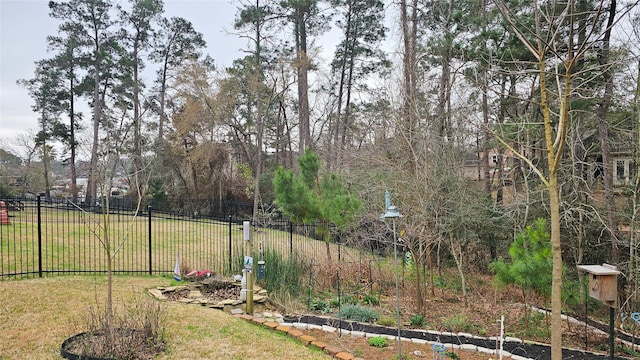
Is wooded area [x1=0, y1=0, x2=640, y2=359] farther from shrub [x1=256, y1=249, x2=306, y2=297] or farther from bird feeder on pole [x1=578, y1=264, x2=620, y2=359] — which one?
bird feeder on pole [x1=578, y1=264, x2=620, y2=359]

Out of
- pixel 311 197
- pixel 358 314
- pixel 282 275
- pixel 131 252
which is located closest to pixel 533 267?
pixel 358 314

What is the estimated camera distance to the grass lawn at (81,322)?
370 centimetres

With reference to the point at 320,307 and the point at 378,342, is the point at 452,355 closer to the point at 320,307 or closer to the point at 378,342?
the point at 378,342

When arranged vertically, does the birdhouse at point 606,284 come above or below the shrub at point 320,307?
above

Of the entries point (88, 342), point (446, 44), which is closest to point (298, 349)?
point (88, 342)

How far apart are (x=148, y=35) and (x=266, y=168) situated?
31.6 feet

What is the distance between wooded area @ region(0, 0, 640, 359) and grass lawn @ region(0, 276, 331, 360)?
2647 mm

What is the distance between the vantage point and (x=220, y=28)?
16.0 metres

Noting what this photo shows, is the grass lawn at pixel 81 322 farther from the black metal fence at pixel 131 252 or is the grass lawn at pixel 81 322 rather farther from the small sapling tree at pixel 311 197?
the small sapling tree at pixel 311 197

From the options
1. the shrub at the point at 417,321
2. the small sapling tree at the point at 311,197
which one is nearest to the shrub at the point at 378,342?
the shrub at the point at 417,321

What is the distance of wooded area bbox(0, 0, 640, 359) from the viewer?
6734 millimetres

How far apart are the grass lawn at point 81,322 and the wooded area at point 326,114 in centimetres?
265

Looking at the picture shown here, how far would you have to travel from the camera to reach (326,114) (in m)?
17.6

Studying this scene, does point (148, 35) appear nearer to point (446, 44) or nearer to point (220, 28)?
point (220, 28)
